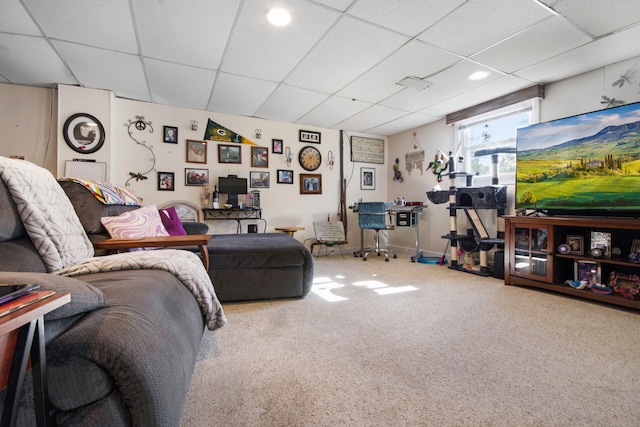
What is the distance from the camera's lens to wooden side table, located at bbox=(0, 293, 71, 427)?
0.48 m

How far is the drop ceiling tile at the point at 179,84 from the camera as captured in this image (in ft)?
9.73

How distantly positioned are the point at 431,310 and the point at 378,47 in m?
2.36

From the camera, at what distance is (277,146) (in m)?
4.75

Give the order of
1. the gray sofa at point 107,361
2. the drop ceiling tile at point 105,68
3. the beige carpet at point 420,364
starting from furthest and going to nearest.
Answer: the drop ceiling tile at point 105,68 < the beige carpet at point 420,364 < the gray sofa at point 107,361

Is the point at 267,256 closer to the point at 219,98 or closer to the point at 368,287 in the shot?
the point at 368,287

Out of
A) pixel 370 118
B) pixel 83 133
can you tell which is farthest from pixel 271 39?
pixel 83 133

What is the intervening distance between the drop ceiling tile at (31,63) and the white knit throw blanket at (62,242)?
6.73ft

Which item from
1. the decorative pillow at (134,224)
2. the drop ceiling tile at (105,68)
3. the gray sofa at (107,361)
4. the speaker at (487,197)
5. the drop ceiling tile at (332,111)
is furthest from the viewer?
the drop ceiling tile at (332,111)

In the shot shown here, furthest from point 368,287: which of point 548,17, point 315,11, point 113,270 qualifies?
point 548,17

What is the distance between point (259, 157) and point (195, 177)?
104 centimetres

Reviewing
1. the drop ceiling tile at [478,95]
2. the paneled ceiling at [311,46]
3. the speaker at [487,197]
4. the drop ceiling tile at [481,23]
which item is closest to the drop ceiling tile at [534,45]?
the paneled ceiling at [311,46]

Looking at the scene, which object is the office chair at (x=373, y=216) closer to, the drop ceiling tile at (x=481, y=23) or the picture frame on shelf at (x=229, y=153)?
the picture frame on shelf at (x=229, y=153)

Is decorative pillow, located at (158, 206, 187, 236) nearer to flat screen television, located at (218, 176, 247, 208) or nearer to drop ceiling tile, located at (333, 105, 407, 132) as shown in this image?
flat screen television, located at (218, 176, 247, 208)

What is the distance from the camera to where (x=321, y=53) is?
2670mm
